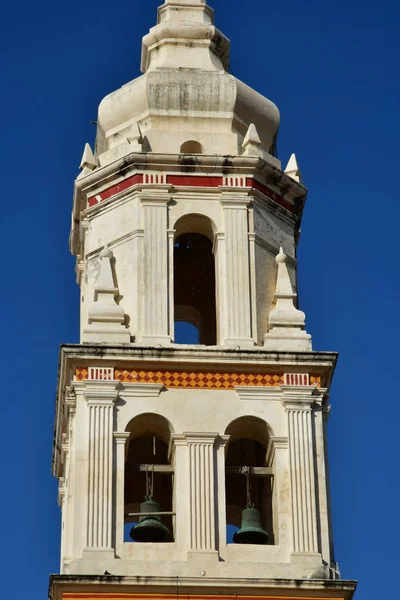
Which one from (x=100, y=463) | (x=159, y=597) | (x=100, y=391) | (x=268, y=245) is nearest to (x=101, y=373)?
(x=100, y=391)

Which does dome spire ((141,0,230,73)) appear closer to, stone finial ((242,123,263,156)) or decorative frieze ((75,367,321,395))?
stone finial ((242,123,263,156))

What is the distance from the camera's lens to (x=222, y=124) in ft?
167

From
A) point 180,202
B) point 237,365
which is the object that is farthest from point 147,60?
point 237,365

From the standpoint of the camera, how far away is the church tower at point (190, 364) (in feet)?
148

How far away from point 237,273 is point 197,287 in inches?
150

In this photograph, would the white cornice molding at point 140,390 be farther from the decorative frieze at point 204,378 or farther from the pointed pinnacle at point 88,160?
the pointed pinnacle at point 88,160

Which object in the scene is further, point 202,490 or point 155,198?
point 155,198

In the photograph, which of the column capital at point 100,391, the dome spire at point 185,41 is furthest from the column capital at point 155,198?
the column capital at point 100,391

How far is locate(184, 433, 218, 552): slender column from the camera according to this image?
148ft

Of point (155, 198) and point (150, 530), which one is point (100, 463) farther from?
point (155, 198)

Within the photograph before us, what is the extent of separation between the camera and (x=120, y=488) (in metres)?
45.8

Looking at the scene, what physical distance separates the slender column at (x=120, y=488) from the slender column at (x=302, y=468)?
3.01m

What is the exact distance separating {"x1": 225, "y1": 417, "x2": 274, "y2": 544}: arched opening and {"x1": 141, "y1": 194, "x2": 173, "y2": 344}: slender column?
88.2 inches

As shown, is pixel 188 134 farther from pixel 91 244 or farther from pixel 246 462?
pixel 246 462
